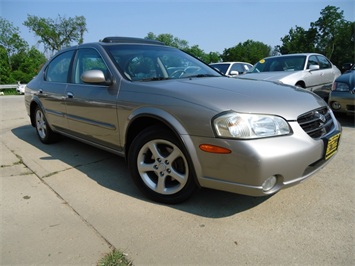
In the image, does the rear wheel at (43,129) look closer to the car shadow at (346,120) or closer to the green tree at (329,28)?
the car shadow at (346,120)

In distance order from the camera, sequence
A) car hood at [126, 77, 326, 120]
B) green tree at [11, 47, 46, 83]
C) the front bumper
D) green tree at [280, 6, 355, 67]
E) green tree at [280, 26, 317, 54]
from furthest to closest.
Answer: green tree at [280, 26, 317, 54], green tree at [280, 6, 355, 67], green tree at [11, 47, 46, 83], car hood at [126, 77, 326, 120], the front bumper

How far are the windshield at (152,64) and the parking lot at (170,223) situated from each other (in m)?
1.18

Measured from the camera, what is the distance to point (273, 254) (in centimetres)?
178

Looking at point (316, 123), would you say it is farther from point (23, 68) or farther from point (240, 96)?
point (23, 68)

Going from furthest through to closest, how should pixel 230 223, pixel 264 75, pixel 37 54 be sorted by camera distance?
pixel 37 54 → pixel 264 75 → pixel 230 223

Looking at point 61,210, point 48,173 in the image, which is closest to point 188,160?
point 61,210

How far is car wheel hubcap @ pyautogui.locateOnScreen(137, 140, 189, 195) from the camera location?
7.61 feet

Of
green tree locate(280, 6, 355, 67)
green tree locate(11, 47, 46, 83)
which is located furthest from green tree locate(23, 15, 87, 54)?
green tree locate(280, 6, 355, 67)

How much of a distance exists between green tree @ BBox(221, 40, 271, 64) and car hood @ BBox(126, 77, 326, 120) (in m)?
70.0

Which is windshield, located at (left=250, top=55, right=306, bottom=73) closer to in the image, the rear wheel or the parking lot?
the parking lot

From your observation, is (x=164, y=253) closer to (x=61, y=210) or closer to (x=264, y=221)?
(x=264, y=221)

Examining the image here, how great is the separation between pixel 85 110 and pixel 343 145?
357cm

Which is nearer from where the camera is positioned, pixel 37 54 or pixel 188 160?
pixel 188 160

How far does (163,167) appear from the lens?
7.88ft
